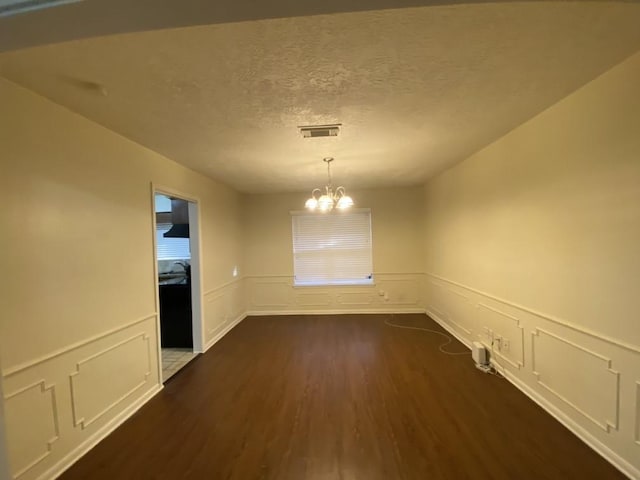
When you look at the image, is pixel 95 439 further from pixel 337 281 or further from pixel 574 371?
pixel 337 281

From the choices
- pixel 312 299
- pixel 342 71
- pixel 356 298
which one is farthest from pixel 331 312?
pixel 342 71

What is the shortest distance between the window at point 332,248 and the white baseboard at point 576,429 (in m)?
3.15

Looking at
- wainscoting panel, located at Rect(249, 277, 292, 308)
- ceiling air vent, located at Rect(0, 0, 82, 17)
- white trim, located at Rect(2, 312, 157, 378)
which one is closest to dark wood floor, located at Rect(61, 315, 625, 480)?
white trim, located at Rect(2, 312, 157, 378)

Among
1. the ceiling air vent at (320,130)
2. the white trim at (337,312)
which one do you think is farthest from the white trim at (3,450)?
the white trim at (337,312)

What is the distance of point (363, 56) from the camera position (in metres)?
1.55

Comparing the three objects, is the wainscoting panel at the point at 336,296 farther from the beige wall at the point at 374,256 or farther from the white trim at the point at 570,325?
the white trim at the point at 570,325

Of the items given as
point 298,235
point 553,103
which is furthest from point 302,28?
point 298,235

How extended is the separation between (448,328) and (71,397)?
15.3 feet

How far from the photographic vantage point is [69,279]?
2064 millimetres

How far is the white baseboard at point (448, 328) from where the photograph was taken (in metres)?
4.01

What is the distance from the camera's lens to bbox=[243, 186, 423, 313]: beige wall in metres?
5.79

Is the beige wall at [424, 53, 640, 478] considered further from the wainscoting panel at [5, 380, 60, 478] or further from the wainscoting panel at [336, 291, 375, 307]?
the wainscoting panel at [5, 380, 60, 478]

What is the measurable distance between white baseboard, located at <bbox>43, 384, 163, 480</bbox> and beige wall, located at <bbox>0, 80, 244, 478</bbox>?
0.02m

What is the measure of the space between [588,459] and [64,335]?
3729mm
